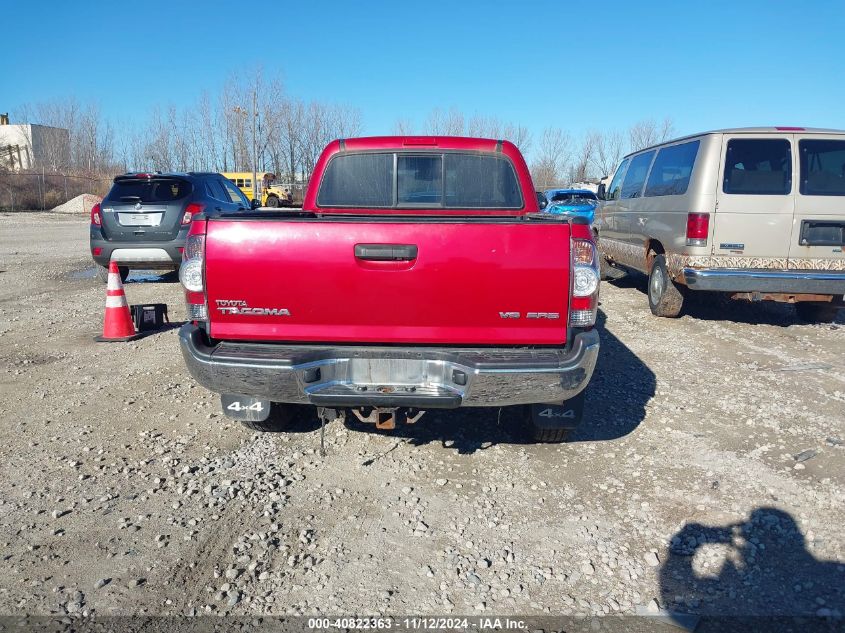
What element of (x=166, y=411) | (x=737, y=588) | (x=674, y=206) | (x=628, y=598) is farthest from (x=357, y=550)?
(x=674, y=206)

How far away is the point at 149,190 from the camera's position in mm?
8562

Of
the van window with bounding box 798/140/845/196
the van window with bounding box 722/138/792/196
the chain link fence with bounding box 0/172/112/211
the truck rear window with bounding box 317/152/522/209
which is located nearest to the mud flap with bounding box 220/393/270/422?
the truck rear window with bounding box 317/152/522/209

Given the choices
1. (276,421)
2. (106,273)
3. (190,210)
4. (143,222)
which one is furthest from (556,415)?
(106,273)

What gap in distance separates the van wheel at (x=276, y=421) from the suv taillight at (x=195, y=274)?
91 centimetres

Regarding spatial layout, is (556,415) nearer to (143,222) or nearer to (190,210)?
(190,210)

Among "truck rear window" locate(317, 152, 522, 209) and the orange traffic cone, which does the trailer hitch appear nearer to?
"truck rear window" locate(317, 152, 522, 209)

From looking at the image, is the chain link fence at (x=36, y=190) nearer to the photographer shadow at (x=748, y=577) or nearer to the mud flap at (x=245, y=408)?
the mud flap at (x=245, y=408)

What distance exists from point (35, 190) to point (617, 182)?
36361mm

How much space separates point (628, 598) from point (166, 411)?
3370mm

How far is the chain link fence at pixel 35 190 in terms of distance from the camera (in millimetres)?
32031

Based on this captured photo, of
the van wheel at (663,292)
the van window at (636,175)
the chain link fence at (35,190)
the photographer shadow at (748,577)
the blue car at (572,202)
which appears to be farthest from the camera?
the chain link fence at (35,190)

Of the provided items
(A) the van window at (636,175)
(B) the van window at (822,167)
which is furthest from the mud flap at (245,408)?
(A) the van window at (636,175)

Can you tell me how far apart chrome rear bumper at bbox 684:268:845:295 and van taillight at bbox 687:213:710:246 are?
312 mm

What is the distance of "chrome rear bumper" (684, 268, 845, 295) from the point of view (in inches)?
244
